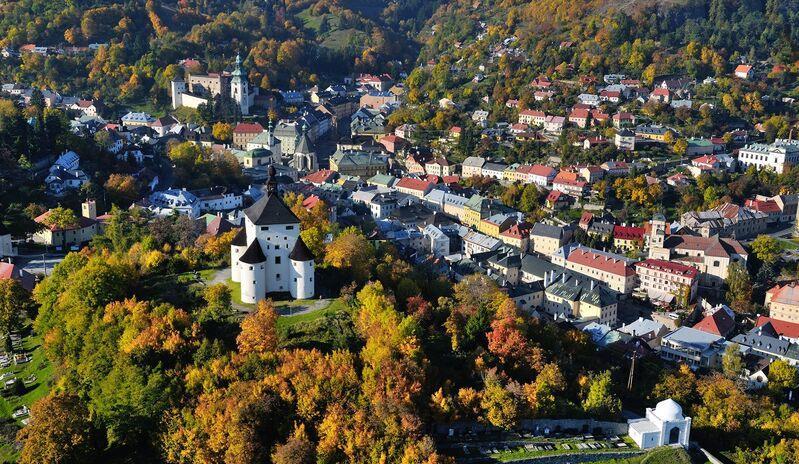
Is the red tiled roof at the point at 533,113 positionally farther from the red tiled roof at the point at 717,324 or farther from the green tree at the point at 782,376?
the green tree at the point at 782,376

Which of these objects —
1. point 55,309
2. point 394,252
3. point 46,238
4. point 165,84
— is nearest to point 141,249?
point 55,309

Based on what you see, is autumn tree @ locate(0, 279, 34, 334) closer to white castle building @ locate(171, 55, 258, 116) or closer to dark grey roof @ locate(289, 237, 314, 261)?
dark grey roof @ locate(289, 237, 314, 261)

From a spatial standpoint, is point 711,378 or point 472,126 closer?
point 711,378

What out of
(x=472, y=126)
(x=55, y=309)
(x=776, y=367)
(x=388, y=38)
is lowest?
(x=776, y=367)

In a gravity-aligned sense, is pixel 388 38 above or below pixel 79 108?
above

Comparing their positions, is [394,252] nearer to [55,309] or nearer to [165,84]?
[55,309]

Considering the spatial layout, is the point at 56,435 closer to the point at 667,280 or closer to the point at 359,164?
the point at 667,280

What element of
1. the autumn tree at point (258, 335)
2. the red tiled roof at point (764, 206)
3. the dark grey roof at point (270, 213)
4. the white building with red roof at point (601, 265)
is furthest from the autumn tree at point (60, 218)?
the red tiled roof at point (764, 206)
